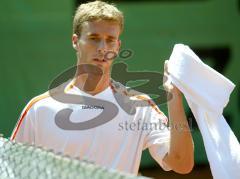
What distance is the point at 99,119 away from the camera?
3209 mm

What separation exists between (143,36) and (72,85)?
365 cm

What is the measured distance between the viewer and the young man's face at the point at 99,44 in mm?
3195

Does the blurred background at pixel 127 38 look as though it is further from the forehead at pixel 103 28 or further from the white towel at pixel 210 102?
the white towel at pixel 210 102

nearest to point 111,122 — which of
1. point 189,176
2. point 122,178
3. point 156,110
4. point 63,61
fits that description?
point 156,110

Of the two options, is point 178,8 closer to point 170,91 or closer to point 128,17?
point 128,17

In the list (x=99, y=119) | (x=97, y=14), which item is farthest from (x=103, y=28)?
(x=99, y=119)

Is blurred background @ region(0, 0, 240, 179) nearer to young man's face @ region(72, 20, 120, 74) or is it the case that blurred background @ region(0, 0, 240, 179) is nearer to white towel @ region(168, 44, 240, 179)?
young man's face @ region(72, 20, 120, 74)

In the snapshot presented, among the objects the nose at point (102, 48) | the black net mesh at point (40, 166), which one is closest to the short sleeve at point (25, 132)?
the nose at point (102, 48)

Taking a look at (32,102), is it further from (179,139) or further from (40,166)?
(40,166)

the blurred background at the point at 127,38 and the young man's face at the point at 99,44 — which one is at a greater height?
the young man's face at the point at 99,44

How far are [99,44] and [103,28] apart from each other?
0.09 m

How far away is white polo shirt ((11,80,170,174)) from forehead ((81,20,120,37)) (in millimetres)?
352

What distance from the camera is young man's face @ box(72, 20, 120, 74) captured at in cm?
320

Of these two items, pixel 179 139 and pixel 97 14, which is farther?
pixel 97 14
